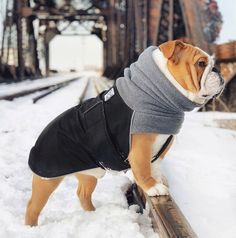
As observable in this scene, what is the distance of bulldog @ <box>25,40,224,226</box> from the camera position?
1.96 meters

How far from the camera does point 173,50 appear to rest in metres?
1.95

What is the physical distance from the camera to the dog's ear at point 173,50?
1952mm

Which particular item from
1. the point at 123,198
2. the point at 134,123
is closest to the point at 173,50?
the point at 134,123

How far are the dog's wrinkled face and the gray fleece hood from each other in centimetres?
5

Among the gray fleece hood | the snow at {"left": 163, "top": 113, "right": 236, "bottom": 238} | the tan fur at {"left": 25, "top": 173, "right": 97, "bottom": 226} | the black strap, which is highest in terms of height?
the gray fleece hood

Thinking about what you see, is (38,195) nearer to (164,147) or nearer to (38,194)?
(38,194)

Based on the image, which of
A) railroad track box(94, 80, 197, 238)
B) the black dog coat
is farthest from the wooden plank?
the black dog coat

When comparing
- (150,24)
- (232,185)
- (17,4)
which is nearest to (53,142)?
(232,185)

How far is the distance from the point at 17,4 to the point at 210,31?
1785 cm

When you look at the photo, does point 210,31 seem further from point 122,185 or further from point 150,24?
point 122,185

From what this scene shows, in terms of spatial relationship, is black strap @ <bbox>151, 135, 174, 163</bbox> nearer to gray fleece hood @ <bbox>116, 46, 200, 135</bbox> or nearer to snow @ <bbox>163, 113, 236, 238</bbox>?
gray fleece hood @ <bbox>116, 46, 200, 135</bbox>

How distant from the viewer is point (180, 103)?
77.6 inches

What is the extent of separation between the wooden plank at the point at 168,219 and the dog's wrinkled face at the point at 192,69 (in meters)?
0.48

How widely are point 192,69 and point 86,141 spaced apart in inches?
22.2
